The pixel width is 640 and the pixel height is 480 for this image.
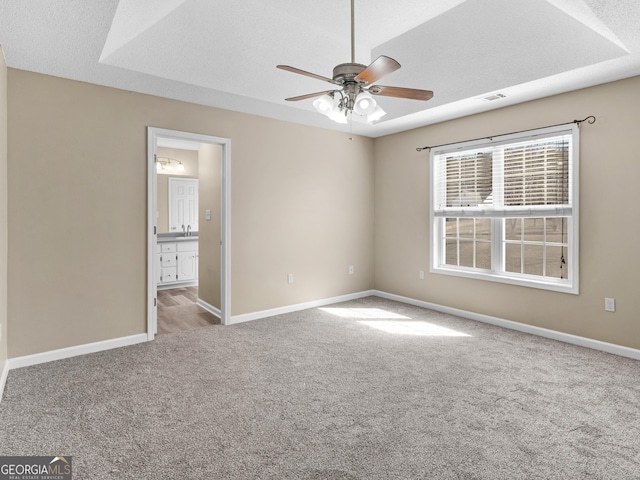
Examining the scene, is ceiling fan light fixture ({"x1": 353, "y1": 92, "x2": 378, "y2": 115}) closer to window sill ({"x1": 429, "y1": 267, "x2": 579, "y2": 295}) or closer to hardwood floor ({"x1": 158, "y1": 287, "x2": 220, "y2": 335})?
window sill ({"x1": 429, "y1": 267, "x2": 579, "y2": 295})

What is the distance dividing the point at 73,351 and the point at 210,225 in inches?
87.1

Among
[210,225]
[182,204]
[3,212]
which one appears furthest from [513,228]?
[182,204]

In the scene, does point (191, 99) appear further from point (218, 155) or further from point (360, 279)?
point (360, 279)

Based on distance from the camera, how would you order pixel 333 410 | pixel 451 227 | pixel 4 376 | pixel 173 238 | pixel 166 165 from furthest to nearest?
pixel 166 165
pixel 173 238
pixel 451 227
pixel 4 376
pixel 333 410

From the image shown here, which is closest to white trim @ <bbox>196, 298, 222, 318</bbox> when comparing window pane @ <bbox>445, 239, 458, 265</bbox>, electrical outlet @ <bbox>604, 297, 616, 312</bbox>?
window pane @ <bbox>445, 239, 458, 265</bbox>

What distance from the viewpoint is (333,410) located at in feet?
8.09

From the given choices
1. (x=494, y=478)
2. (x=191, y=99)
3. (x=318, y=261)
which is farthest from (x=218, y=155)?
(x=494, y=478)

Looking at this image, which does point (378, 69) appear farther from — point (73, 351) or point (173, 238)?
point (173, 238)

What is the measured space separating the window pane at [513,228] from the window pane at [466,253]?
50 centimetres

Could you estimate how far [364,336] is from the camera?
3.99 m

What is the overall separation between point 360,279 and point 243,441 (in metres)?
3.91

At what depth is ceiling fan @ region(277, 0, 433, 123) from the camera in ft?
6.75

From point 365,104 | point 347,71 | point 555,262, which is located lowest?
point 555,262

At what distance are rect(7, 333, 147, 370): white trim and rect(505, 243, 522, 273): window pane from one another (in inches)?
164
